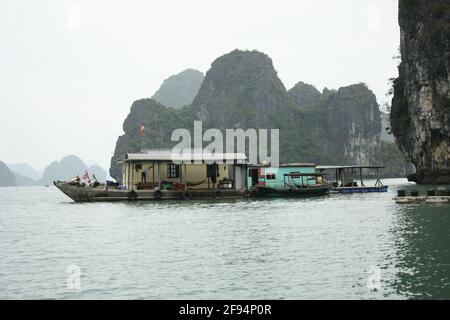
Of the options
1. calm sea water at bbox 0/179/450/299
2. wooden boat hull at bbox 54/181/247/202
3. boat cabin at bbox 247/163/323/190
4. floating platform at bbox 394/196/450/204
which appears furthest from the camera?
boat cabin at bbox 247/163/323/190

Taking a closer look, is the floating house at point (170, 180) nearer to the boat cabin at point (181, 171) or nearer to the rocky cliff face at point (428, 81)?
the boat cabin at point (181, 171)

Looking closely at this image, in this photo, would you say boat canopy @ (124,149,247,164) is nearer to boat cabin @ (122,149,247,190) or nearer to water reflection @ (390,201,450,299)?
boat cabin @ (122,149,247,190)

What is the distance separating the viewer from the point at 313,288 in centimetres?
1227

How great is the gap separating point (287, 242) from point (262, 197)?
27804 mm

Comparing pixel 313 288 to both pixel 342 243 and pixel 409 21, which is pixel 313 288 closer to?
pixel 342 243

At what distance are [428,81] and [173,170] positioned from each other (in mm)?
39070

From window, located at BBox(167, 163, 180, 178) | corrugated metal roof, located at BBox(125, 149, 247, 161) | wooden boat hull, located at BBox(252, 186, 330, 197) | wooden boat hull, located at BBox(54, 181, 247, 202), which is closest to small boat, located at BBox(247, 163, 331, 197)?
wooden boat hull, located at BBox(252, 186, 330, 197)

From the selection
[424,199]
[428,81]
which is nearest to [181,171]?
[424,199]

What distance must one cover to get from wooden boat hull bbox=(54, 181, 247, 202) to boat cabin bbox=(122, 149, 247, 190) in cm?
81

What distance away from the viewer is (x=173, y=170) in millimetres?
45969

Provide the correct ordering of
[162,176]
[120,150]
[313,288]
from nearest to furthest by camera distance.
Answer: [313,288], [162,176], [120,150]

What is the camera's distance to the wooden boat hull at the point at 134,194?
43.5 metres

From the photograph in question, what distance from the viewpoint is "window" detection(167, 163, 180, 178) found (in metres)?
45.9
